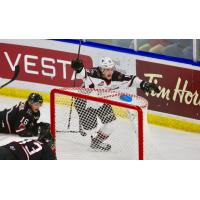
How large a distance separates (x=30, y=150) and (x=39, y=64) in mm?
2310

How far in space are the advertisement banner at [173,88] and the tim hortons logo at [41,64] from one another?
82 centimetres

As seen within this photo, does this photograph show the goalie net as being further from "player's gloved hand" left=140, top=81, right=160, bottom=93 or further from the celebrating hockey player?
"player's gloved hand" left=140, top=81, right=160, bottom=93

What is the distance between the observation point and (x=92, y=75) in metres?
6.50

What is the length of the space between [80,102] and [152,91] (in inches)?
37.1

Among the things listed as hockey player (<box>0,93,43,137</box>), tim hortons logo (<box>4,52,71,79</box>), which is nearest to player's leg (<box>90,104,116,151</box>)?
hockey player (<box>0,93,43,137</box>)

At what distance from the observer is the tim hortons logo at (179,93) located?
661 centimetres

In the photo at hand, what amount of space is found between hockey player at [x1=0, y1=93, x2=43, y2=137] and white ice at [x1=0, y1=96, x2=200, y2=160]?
72 millimetres

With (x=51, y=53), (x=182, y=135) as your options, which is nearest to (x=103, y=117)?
(x=182, y=135)

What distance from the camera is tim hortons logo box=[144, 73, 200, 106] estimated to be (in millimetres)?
6613

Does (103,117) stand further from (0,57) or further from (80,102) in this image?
(0,57)

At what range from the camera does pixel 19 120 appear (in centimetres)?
654

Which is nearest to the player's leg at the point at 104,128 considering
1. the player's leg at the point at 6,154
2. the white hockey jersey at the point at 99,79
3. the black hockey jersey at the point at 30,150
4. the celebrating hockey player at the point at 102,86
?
the celebrating hockey player at the point at 102,86

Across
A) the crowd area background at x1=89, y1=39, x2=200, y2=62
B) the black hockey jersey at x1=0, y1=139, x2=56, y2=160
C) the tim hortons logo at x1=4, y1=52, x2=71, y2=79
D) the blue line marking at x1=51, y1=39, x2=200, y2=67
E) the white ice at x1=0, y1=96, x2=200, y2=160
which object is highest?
the crowd area background at x1=89, y1=39, x2=200, y2=62

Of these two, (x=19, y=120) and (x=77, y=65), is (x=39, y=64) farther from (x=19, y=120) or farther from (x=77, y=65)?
(x=77, y=65)
